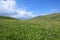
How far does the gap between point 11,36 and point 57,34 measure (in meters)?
7.94

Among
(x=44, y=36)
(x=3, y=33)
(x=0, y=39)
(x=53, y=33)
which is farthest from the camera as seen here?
(x=53, y=33)

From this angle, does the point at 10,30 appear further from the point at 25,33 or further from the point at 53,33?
the point at 53,33

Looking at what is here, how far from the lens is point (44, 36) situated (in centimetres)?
2173

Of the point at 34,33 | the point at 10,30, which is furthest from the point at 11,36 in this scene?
the point at 34,33

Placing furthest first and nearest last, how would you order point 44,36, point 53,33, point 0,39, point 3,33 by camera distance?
point 53,33 < point 44,36 < point 3,33 < point 0,39

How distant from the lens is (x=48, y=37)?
71.6ft

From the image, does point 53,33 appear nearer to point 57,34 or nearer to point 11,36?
point 57,34

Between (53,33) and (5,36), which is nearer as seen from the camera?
(5,36)

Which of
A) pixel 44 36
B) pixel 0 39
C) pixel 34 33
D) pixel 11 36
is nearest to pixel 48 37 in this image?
pixel 44 36

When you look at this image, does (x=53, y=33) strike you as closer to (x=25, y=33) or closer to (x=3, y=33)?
(x=25, y=33)

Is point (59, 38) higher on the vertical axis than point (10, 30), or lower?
lower

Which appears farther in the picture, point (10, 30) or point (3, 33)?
point (10, 30)

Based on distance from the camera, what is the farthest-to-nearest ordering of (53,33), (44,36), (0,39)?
1. (53,33)
2. (44,36)
3. (0,39)

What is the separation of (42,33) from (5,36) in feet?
18.1
